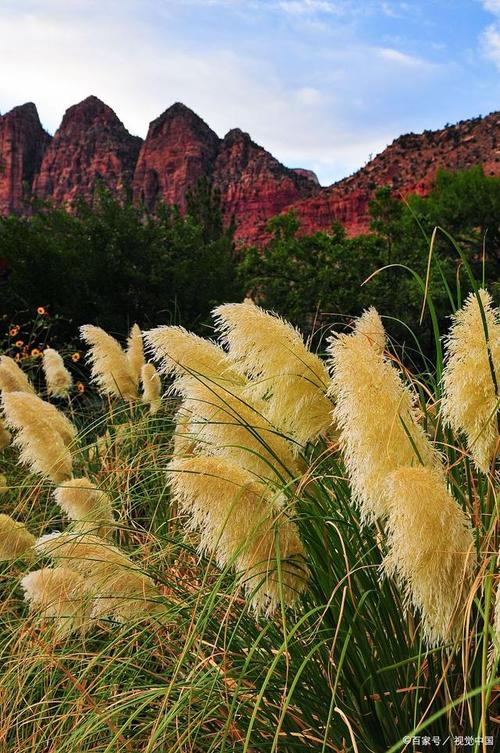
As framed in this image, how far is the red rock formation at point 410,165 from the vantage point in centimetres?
4616

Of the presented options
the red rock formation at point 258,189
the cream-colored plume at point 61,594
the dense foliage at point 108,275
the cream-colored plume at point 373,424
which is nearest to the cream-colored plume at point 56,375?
the cream-colored plume at point 61,594

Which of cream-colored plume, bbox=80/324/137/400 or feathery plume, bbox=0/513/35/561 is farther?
cream-colored plume, bbox=80/324/137/400

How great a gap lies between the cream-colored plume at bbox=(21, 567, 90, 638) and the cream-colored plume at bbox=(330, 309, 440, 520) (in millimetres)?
950

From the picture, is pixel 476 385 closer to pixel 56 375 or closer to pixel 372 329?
pixel 372 329

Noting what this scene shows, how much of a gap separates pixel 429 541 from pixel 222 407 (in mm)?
713

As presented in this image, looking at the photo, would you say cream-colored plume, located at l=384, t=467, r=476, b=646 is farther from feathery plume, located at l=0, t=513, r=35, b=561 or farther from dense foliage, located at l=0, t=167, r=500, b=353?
dense foliage, located at l=0, t=167, r=500, b=353

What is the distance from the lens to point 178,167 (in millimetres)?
93875

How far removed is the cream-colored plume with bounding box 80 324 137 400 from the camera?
3.88 m

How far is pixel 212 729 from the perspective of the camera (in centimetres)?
232

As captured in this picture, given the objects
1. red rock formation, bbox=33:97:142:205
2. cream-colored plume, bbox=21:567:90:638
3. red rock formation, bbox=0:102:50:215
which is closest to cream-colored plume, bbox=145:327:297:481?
cream-colored plume, bbox=21:567:90:638

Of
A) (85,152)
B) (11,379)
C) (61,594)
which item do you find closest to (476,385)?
(61,594)

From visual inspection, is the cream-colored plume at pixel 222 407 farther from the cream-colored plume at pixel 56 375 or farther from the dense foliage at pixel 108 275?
the dense foliage at pixel 108 275

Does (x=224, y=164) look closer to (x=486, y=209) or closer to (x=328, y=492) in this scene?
(x=486, y=209)

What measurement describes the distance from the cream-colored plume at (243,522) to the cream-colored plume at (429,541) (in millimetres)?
346
